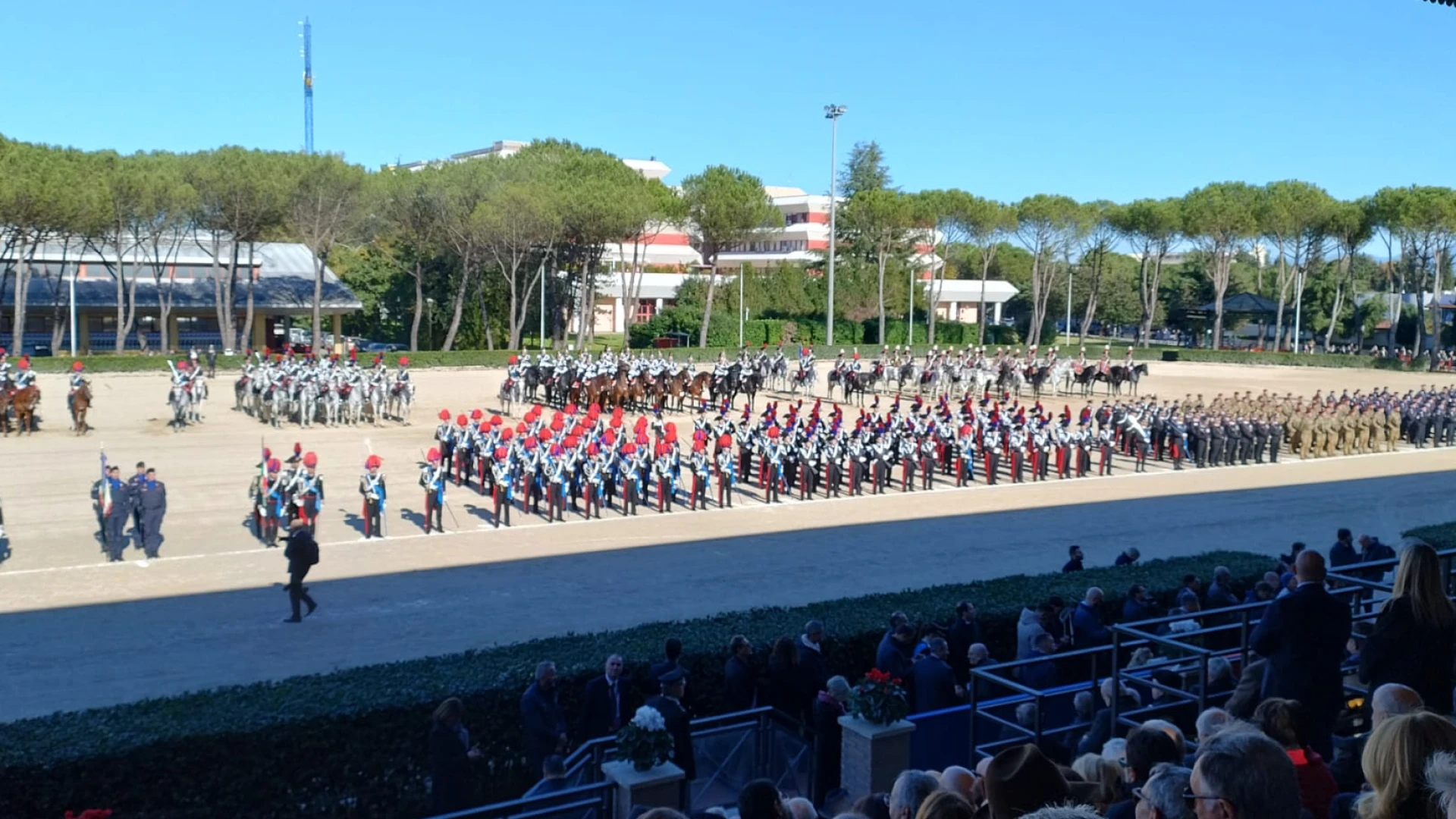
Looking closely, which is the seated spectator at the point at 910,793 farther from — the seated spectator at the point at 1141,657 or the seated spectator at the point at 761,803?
the seated spectator at the point at 1141,657

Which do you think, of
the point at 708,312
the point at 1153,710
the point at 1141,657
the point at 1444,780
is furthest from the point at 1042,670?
the point at 708,312

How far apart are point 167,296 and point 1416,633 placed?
179 ft

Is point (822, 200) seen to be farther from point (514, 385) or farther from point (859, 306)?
point (514, 385)

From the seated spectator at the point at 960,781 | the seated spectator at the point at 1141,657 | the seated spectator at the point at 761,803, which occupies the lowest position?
the seated spectator at the point at 1141,657

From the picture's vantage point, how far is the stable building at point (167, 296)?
163ft

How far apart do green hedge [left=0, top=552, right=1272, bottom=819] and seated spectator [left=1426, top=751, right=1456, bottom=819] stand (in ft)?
20.2

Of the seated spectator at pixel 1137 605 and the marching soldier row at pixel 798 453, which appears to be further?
the marching soldier row at pixel 798 453

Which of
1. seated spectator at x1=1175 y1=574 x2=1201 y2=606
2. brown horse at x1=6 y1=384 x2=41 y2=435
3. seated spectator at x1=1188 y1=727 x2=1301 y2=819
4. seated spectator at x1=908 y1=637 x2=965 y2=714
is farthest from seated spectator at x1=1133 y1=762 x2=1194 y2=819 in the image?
brown horse at x1=6 y1=384 x2=41 y2=435

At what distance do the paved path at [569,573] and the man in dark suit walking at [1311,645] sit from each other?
8.11 m

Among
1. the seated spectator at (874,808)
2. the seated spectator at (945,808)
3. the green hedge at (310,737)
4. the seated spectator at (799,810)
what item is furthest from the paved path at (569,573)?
the seated spectator at (945,808)

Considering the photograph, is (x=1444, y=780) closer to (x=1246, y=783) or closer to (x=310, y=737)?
(x=1246, y=783)

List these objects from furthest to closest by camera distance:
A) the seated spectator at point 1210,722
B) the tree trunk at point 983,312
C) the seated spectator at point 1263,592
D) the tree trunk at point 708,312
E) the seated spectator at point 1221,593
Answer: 1. the tree trunk at point 983,312
2. the tree trunk at point 708,312
3. the seated spectator at point 1221,593
4. the seated spectator at point 1263,592
5. the seated spectator at point 1210,722

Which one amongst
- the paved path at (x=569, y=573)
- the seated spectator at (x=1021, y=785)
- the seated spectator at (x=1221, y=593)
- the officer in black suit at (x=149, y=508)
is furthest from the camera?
the officer in black suit at (x=149, y=508)

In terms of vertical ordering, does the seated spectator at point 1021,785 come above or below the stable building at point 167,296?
below
